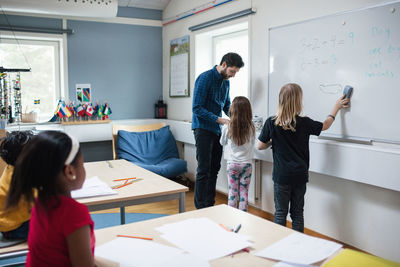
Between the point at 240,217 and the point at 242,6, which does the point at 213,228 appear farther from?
the point at 242,6

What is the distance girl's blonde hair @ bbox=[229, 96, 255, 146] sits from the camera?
309cm

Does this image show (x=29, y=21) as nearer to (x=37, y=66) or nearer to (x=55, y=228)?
(x=37, y=66)

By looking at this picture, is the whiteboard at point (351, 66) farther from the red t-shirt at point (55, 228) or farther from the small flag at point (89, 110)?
the small flag at point (89, 110)

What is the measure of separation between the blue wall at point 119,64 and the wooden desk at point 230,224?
148 inches

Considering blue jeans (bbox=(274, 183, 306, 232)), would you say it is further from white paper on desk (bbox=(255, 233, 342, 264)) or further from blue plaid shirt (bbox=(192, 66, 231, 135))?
white paper on desk (bbox=(255, 233, 342, 264))

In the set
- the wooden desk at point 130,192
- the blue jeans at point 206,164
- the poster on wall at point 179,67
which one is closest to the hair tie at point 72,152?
the wooden desk at point 130,192

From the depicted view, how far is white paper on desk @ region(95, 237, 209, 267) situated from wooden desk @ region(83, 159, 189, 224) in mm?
554

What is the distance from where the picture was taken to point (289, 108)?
8.50 feet

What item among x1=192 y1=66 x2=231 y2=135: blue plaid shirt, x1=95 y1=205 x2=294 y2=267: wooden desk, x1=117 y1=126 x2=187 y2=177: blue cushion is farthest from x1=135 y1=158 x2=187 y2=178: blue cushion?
x1=95 y1=205 x2=294 y2=267: wooden desk

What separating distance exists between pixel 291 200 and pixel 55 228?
6.68ft

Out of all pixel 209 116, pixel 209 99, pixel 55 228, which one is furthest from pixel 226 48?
pixel 55 228

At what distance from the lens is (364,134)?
269 cm

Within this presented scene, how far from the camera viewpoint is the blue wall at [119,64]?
488 cm

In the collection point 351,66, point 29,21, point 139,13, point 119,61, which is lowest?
point 351,66
